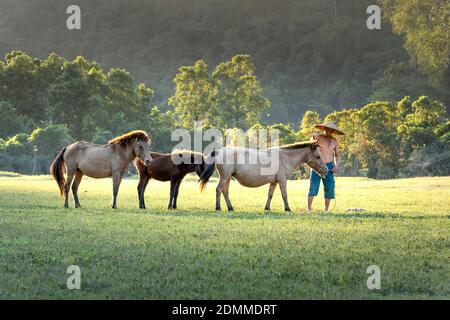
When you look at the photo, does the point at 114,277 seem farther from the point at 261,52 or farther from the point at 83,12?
the point at 83,12

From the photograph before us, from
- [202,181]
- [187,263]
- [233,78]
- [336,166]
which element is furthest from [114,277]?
[233,78]

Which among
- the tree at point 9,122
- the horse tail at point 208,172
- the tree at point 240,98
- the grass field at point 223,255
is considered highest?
the tree at point 240,98

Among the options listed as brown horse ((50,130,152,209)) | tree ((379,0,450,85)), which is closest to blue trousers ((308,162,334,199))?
brown horse ((50,130,152,209))

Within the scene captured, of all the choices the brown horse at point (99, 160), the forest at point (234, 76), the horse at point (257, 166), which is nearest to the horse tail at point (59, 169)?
the brown horse at point (99, 160)

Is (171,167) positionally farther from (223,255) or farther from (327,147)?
(223,255)

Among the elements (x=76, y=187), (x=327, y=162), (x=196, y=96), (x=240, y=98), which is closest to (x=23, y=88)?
(x=196, y=96)

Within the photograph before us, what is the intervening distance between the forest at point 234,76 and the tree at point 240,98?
0.41 ft

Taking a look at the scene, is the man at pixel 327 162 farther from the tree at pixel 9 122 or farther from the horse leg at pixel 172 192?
the tree at pixel 9 122

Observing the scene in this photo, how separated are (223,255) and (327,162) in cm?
772

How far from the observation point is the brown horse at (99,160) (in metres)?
16.7

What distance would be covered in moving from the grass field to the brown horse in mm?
2570

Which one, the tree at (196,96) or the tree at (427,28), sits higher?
the tree at (427,28)

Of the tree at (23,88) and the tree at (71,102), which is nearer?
the tree at (71,102)

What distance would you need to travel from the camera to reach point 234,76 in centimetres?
7400
